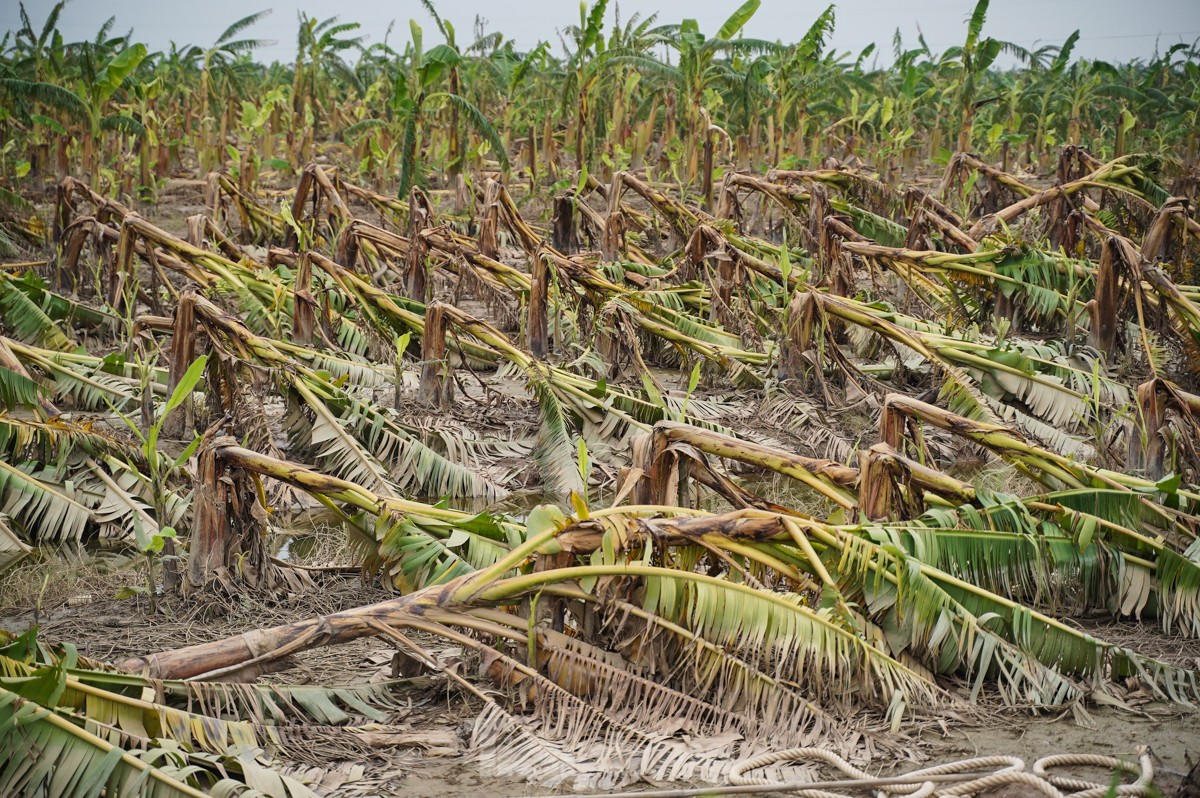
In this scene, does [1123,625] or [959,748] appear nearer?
[959,748]

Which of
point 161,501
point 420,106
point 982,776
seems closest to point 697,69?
point 420,106

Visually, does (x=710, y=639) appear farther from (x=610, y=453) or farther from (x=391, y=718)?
(x=610, y=453)

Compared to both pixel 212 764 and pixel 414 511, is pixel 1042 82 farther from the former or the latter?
pixel 212 764

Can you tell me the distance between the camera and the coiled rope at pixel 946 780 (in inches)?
133

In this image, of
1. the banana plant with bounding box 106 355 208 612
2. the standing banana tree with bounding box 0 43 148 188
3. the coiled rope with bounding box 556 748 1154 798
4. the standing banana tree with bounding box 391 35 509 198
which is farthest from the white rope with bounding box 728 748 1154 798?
the standing banana tree with bounding box 0 43 148 188

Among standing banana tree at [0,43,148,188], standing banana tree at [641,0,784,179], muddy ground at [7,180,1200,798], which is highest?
standing banana tree at [641,0,784,179]

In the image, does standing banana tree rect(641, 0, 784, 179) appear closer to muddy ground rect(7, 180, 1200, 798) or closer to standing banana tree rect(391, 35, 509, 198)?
standing banana tree rect(391, 35, 509, 198)

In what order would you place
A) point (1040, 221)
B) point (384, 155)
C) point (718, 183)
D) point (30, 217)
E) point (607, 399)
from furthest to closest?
point (718, 183), point (384, 155), point (30, 217), point (1040, 221), point (607, 399)

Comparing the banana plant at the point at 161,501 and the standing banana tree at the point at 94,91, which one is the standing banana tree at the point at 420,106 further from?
the banana plant at the point at 161,501

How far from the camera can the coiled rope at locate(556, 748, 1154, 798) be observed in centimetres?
337

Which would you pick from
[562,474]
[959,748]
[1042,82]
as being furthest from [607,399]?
[1042,82]

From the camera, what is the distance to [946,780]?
3500 millimetres

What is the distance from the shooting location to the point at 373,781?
368cm

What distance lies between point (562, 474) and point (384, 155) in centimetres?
1086
